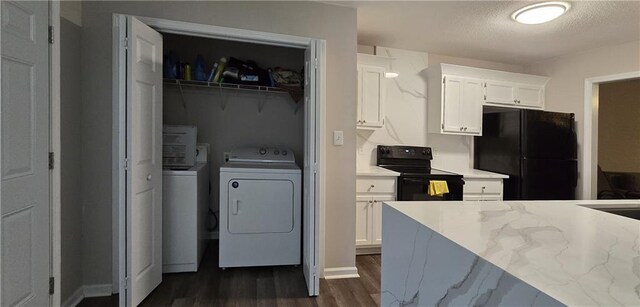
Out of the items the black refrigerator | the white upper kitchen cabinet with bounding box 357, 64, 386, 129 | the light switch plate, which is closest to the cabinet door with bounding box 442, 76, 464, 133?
the black refrigerator

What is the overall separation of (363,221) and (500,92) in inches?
91.4

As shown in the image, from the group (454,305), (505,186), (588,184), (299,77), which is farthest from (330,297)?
(588,184)

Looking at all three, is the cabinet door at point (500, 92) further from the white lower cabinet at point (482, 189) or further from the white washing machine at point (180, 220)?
the white washing machine at point (180, 220)

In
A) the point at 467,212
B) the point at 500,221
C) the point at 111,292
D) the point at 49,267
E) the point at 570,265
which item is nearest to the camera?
the point at 570,265

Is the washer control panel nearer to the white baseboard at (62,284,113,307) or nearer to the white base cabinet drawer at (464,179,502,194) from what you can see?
the white baseboard at (62,284,113,307)

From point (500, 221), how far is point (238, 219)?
195cm

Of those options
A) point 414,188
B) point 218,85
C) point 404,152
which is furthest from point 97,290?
point 404,152

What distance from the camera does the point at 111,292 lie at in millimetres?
2061

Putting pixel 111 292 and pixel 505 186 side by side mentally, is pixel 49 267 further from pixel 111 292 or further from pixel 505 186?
pixel 505 186

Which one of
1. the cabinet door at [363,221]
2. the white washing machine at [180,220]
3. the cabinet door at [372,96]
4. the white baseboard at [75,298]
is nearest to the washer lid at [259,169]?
the white washing machine at [180,220]

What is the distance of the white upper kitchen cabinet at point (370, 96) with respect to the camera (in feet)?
9.96

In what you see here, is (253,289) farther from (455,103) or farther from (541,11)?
(541,11)

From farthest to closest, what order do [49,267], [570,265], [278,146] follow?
[278,146] < [49,267] < [570,265]

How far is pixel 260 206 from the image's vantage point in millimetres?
2457
